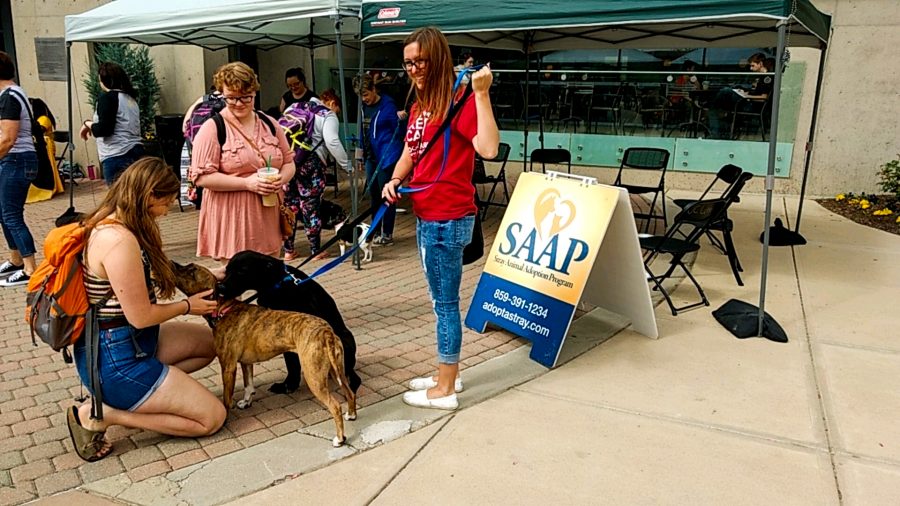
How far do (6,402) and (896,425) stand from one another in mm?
4704

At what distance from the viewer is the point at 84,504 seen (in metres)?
2.71

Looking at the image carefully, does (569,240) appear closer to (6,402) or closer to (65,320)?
(65,320)

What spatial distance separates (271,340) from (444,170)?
1150 mm

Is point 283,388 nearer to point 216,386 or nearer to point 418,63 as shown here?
point 216,386

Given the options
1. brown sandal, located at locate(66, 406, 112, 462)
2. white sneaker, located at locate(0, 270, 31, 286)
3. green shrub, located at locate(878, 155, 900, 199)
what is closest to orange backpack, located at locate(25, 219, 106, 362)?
brown sandal, located at locate(66, 406, 112, 462)

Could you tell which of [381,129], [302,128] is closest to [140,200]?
[302,128]

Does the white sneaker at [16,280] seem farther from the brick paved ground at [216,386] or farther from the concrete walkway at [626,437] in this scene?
the concrete walkway at [626,437]

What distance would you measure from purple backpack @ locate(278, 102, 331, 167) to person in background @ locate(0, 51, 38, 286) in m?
2.07

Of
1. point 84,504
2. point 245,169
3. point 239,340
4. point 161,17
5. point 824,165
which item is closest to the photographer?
point 84,504

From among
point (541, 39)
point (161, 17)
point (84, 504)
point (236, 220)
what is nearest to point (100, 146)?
point (161, 17)

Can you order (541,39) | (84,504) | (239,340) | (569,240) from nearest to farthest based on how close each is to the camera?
(84,504)
(239,340)
(569,240)
(541,39)

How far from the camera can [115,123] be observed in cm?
625

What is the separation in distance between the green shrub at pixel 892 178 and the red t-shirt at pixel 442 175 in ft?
27.8

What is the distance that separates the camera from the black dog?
3305 millimetres
